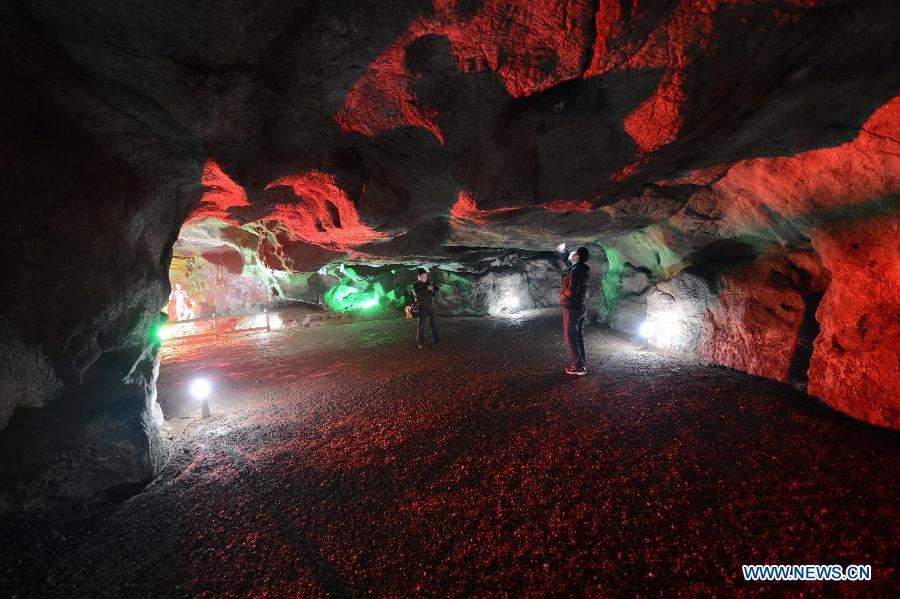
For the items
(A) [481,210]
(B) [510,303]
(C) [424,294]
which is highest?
(A) [481,210]

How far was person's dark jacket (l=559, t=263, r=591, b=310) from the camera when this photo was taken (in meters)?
6.15

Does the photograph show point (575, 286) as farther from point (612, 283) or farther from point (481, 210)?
point (612, 283)

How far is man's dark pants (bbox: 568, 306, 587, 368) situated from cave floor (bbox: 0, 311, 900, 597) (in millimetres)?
927

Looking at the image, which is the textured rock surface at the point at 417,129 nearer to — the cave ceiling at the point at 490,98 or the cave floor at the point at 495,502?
the cave ceiling at the point at 490,98

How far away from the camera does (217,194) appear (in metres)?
4.95

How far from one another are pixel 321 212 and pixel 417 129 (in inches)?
113

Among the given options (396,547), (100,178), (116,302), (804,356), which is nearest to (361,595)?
(396,547)

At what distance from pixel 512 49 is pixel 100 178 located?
165 inches

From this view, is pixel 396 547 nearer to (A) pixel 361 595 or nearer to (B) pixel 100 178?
(A) pixel 361 595

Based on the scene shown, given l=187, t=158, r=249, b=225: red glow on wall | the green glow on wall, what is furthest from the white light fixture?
l=187, t=158, r=249, b=225: red glow on wall

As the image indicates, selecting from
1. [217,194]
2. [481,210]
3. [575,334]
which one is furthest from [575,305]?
[217,194]

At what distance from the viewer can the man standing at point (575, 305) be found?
608 centimetres

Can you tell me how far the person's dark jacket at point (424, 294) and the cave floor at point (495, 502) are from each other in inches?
167

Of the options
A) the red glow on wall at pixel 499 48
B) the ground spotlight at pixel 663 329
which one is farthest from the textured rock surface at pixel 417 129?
the ground spotlight at pixel 663 329
